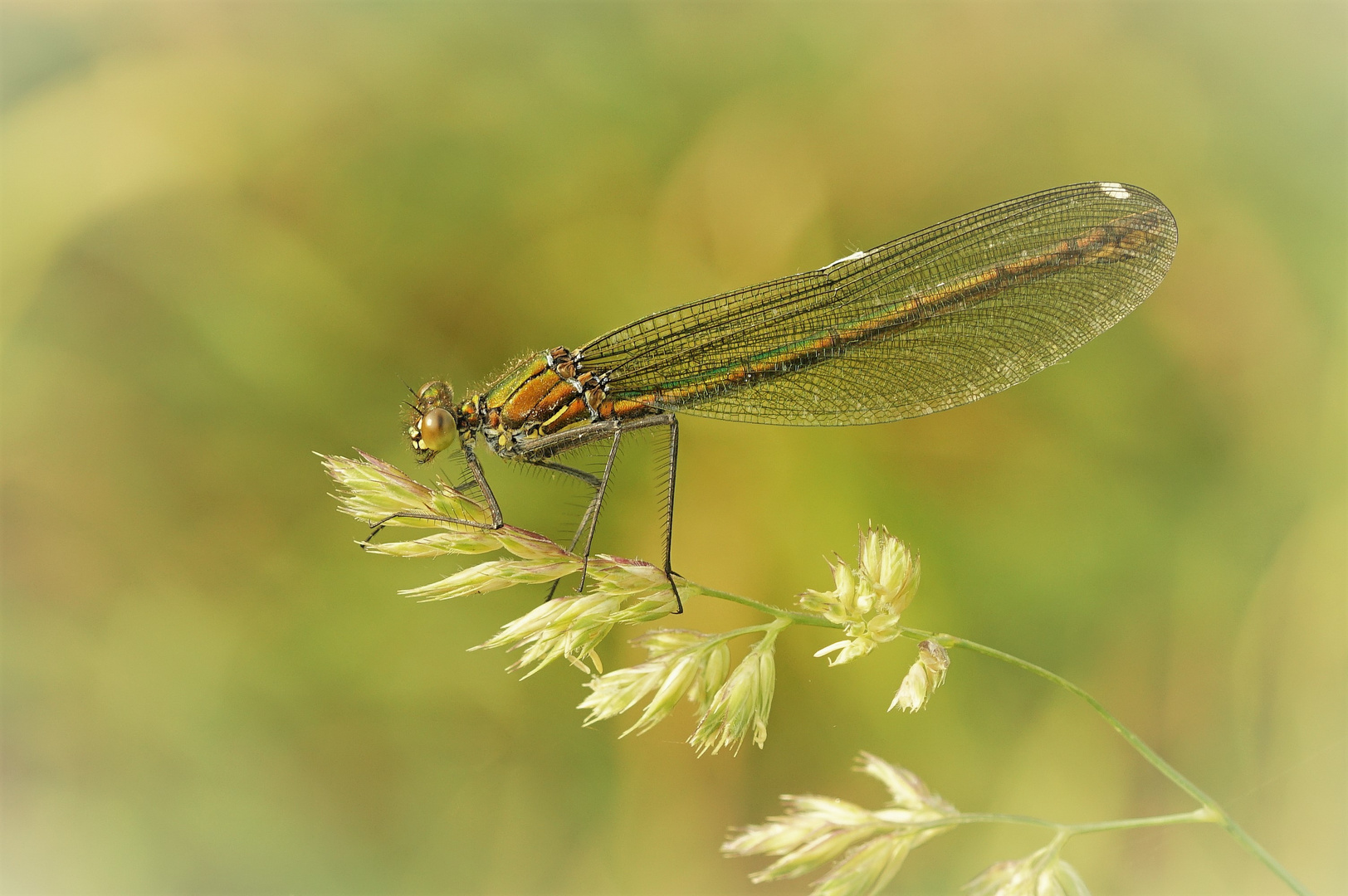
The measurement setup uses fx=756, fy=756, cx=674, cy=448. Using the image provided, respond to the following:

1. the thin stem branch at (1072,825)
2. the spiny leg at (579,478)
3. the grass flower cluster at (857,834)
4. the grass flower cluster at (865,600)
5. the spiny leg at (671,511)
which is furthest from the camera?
the spiny leg at (579,478)

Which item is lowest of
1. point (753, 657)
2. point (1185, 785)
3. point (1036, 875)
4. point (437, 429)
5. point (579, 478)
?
point (1036, 875)

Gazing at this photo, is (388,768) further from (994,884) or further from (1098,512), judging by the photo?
(1098,512)

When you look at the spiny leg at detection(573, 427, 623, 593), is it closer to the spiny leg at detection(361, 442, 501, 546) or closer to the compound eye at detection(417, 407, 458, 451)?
the spiny leg at detection(361, 442, 501, 546)

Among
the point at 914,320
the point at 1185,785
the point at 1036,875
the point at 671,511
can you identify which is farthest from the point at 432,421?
the point at 1185,785

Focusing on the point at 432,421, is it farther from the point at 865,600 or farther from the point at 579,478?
the point at 865,600

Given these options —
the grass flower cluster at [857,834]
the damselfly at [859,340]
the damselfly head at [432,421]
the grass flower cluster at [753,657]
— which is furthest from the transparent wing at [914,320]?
the grass flower cluster at [857,834]

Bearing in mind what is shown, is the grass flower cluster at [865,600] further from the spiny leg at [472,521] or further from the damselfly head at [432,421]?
the damselfly head at [432,421]

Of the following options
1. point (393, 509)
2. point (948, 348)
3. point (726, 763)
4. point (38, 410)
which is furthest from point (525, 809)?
point (38, 410)
